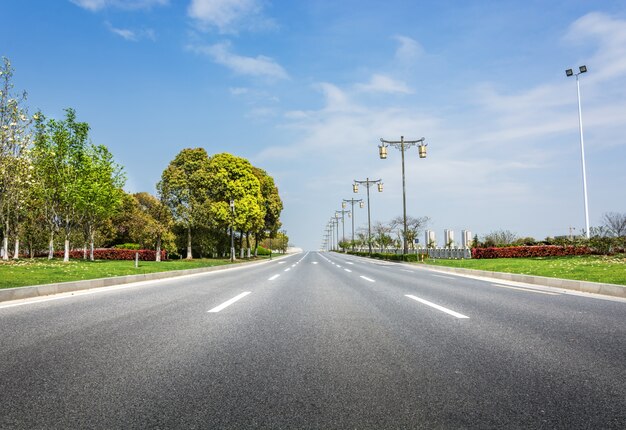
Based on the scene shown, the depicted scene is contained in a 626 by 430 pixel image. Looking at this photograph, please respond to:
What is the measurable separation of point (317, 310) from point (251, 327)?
6.06ft

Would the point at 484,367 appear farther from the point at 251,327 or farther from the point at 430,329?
the point at 251,327

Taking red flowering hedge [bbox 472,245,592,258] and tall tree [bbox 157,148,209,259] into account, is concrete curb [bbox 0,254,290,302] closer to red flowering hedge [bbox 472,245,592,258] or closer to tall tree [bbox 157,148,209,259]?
tall tree [bbox 157,148,209,259]

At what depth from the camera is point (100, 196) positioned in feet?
90.3

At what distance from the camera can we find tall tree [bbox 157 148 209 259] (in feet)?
122

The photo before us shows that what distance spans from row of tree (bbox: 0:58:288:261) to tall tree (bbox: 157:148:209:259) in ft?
0.29

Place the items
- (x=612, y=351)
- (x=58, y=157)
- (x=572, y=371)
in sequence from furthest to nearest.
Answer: (x=58, y=157) < (x=612, y=351) < (x=572, y=371)

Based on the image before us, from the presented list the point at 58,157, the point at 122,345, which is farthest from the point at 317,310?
the point at 58,157

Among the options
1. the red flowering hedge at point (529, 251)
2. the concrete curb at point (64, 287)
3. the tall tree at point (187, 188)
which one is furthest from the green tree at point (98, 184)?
the red flowering hedge at point (529, 251)

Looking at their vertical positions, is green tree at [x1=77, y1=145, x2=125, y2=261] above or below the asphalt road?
above

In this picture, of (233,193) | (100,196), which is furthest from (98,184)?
(233,193)

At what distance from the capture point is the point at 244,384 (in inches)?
127

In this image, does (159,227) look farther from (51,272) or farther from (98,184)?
(51,272)

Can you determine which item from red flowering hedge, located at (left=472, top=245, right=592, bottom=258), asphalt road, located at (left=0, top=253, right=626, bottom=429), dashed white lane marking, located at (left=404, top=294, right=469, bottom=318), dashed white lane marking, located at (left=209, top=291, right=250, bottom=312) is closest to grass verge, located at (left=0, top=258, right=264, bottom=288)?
dashed white lane marking, located at (left=209, top=291, right=250, bottom=312)

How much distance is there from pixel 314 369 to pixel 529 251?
35.1 meters
